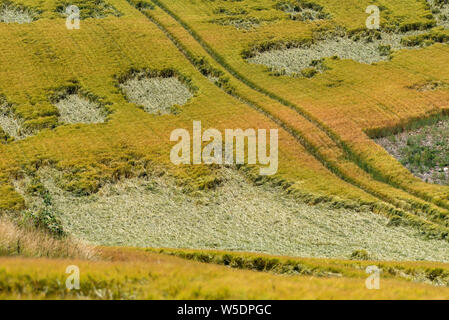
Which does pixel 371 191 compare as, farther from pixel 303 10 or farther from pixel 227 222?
pixel 303 10

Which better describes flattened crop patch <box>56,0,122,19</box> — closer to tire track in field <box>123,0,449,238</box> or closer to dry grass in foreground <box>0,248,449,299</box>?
tire track in field <box>123,0,449,238</box>

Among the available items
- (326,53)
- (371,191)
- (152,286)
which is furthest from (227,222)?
(326,53)

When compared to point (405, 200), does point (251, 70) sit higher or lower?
higher

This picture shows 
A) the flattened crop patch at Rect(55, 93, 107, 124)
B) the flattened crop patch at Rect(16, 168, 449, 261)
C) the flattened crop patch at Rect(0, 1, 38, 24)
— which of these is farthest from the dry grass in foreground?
the flattened crop patch at Rect(0, 1, 38, 24)

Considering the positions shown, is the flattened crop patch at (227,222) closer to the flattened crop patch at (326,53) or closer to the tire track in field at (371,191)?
the tire track in field at (371,191)

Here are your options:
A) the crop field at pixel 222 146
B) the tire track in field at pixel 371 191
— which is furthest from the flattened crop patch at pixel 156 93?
the tire track in field at pixel 371 191

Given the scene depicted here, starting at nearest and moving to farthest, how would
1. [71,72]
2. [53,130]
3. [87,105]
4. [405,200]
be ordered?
[405,200], [53,130], [87,105], [71,72]

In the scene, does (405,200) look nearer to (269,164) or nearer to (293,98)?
(269,164)
